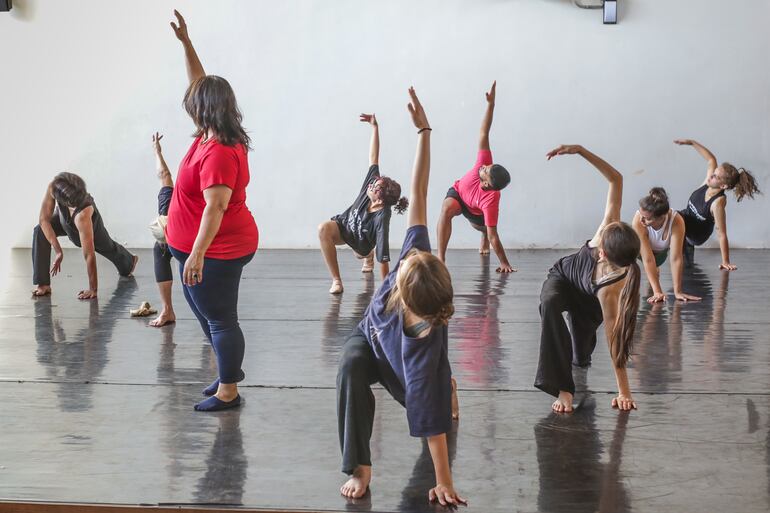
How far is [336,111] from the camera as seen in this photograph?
8.30 metres

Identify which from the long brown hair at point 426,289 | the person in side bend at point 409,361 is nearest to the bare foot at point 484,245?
the person in side bend at point 409,361


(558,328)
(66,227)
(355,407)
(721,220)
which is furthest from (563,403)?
(721,220)

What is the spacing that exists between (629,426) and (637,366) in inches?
34.6

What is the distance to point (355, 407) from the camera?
7.91 ft

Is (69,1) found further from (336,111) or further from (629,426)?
(629,426)

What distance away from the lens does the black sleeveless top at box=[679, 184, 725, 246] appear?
688 centimetres

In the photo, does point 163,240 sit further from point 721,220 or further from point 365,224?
point 721,220

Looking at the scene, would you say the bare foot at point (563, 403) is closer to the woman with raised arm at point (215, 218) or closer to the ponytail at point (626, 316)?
the ponytail at point (626, 316)

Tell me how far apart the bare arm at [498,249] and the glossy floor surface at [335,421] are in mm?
1339

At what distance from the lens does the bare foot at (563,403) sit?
3205 mm

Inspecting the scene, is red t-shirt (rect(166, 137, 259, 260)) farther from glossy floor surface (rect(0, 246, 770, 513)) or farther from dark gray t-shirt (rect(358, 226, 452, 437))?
dark gray t-shirt (rect(358, 226, 452, 437))

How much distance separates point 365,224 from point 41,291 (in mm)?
2238

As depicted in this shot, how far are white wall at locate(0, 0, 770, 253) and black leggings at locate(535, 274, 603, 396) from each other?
4.89 meters

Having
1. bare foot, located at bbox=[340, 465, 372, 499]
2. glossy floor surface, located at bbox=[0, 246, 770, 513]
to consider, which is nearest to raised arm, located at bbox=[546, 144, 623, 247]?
glossy floor surface, located at bbox=[0, 246, 770, 513]
